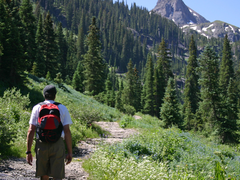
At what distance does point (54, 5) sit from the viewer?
158m

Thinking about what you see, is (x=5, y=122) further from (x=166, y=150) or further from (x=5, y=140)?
(x=166, y=150)

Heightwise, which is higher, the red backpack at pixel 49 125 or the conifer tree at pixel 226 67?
the conifer tree at pixel 226 67

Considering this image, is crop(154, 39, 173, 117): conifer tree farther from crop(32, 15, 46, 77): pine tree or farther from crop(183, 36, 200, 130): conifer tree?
crop(32, 15, 46, 77): pine tree

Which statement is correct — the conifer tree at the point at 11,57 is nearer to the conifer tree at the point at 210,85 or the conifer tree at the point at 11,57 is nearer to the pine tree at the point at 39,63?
the pine tree at the point at 39,63

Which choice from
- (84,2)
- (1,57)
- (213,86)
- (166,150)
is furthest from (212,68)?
(84,2)

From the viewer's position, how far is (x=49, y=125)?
3.29 meters

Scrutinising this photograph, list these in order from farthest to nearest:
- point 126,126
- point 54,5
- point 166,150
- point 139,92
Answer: point 54,5
point 139,92
point 126,126
point 166,150

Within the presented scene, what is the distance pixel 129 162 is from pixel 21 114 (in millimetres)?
5147

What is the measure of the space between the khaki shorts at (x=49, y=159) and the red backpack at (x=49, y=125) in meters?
0.13

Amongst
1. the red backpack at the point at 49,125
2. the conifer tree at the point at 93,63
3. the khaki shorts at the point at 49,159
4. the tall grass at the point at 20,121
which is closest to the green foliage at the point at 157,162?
the khaki shorts at the point at 49,159

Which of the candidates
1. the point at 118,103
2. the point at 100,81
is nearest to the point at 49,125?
the point at 100,81

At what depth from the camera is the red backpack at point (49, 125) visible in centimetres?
328

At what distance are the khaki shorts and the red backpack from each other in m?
0.13

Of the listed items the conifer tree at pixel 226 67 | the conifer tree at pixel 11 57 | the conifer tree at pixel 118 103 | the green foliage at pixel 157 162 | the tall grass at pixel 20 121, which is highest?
the conifer tree at pixel 226 67
